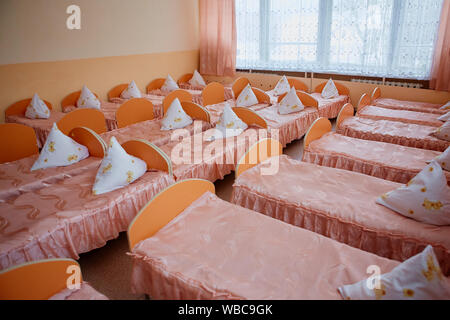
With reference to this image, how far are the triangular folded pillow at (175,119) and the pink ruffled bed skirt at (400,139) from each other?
1.70 metres

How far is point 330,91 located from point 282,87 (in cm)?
76

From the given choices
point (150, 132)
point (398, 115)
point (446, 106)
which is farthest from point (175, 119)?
point (446, 106)

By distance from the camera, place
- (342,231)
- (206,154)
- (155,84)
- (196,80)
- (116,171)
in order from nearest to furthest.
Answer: (342,231) < (116,171) < (206,154) < (155,84) < (196,80)

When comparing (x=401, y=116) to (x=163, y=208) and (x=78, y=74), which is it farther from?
(x=78, y=74)

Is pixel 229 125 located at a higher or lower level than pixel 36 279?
higher

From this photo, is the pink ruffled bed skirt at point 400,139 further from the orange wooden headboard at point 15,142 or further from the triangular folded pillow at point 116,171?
the orange wooden headboard at point 15,142

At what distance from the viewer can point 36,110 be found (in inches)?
152

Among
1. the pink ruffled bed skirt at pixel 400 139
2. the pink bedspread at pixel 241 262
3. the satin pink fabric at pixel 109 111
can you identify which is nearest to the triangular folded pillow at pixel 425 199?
the pink bedspread at pixel 241 262

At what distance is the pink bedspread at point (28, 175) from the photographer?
220cm

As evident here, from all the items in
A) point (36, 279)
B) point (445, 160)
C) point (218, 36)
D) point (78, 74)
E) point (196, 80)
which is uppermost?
point (218, 36)

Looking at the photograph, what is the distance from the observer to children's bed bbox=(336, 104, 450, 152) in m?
3.06

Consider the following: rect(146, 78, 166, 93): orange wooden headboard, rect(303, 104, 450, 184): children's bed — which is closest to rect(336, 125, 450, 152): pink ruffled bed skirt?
rect(303, 104, 450, 184): children's bed

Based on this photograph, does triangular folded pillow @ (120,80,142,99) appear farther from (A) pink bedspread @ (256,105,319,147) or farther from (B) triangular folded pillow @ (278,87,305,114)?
(B) triangular folded pillow @ (278,87,305,114)

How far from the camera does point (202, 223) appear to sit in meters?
1.76
